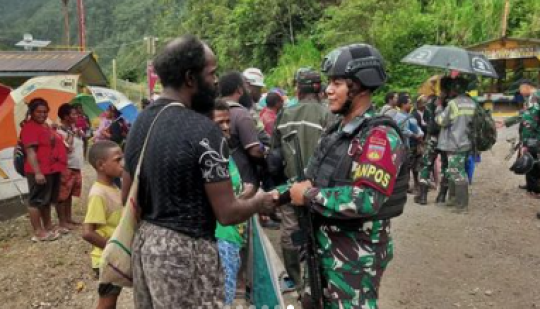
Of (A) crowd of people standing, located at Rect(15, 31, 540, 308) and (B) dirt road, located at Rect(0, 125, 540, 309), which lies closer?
(A) crowd of people standing, located at Rect(15, 31, 540, 308)

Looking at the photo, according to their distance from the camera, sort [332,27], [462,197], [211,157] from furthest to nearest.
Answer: [332,27], [462,197], [211,157]

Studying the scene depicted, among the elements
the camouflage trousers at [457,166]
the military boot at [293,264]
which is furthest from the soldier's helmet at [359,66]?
the camouflage trousers at [457,166]

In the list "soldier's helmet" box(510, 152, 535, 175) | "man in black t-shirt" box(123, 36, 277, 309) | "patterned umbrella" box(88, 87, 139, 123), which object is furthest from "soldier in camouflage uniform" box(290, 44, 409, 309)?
"patterned umbrella" box(88, 87, 139, 123)

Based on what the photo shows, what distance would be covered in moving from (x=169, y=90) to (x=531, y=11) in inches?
827

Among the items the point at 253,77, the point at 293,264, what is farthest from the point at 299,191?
the point at 253,77

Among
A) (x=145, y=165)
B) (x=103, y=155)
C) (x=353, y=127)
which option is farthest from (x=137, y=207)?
(x=103, y=155)

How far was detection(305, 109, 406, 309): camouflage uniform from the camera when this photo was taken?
7.45ft

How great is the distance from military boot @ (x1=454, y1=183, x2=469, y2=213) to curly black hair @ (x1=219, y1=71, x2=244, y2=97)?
4.25 meters

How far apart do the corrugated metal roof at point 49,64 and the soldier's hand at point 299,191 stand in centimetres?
1119

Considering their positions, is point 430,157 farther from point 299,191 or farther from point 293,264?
point 299,191

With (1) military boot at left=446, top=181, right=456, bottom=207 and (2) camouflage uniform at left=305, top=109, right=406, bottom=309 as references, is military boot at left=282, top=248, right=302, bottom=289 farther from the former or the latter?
(1) military boot at left=446, top=181, right=456, bottom=207

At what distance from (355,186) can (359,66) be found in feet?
1.91

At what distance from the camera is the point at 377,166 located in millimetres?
2250

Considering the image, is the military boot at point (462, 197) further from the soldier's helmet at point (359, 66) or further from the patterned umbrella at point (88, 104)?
the patterned umbrella at point (88, 104)
